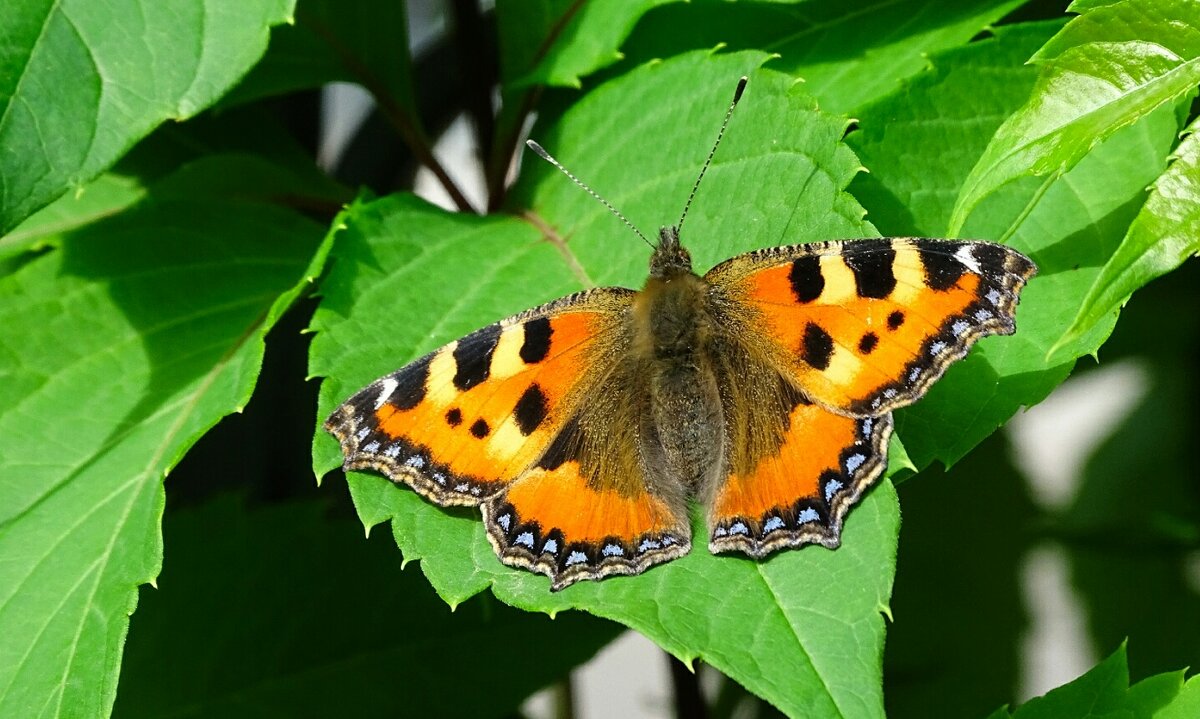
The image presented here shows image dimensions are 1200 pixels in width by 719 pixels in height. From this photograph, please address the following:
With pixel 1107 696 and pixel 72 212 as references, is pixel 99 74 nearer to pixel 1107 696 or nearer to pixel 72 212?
pixel 72 212

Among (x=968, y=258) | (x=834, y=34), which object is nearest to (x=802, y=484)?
(x=968, y=258)

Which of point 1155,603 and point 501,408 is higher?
point 501,408

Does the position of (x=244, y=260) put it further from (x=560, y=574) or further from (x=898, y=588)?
(x=898, y=588)

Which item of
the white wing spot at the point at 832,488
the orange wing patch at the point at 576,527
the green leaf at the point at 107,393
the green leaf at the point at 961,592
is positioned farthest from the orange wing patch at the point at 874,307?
the green leaf at the point at 961,592

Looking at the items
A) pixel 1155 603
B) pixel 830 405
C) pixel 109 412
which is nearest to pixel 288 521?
pixel 109 412

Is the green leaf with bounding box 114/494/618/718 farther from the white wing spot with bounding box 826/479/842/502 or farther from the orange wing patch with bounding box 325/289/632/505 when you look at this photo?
the white wing spot with bounding box 826/479/842/502

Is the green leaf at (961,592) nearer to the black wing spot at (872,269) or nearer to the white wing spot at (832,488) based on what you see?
the black wing spot at (872,269)
